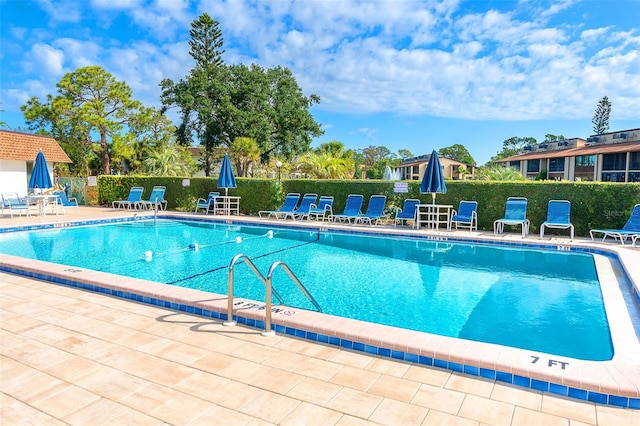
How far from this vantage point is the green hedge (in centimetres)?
1071

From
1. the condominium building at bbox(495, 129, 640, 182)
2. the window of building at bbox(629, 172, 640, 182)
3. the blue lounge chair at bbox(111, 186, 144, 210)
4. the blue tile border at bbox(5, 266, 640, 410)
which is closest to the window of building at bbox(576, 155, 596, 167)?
the condominium building at bbox(495, 129, 640, 182)

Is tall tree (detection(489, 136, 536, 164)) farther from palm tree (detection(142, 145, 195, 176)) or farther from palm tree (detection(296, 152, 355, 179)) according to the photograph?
palm tree (detection(142, 145, 195, 176))

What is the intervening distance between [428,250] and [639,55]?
1651 cm

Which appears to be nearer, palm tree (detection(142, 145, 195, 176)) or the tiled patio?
the tiled patio

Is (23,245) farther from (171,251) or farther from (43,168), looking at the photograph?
(43,168)

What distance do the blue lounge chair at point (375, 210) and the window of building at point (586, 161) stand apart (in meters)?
36.7

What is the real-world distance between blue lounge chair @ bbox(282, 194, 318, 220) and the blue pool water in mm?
1672

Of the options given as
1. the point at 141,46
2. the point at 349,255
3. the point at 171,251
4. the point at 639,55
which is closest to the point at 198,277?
the point at 171,251

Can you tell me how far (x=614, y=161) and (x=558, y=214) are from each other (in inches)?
1367

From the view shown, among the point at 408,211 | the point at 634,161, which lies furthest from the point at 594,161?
the point at 408,211

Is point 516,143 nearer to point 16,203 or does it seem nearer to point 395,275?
point 16,203

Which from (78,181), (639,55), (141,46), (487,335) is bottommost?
(487,335)

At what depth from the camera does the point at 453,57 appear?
2031cm

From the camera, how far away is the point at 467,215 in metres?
11.7
